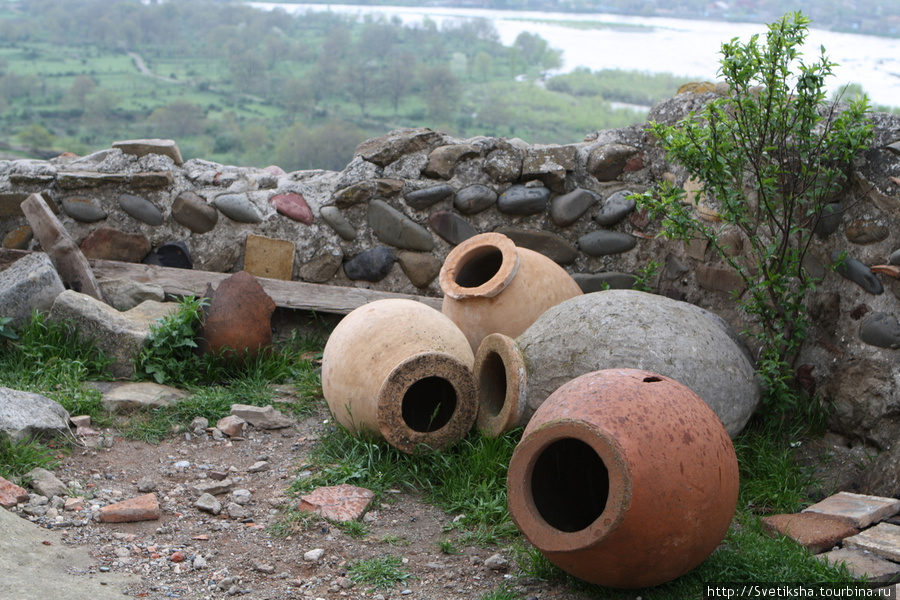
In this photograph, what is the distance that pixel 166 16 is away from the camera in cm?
1625

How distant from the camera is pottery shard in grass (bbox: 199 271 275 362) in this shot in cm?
405

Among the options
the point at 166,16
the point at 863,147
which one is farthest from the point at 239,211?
the point at 166,16

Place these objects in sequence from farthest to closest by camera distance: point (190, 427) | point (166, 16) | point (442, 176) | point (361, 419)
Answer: point (166, 16)
point (442, 176)
point (190, 427)
point (361, 419)

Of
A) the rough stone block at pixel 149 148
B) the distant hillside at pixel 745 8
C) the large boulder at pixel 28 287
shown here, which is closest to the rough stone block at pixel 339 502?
the large boulder at pixel 28 287

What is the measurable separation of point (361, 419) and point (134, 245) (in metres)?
2.43

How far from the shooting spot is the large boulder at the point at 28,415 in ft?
10.0

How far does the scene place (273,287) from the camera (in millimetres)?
4605

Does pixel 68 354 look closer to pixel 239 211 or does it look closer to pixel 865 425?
pixel 239 211

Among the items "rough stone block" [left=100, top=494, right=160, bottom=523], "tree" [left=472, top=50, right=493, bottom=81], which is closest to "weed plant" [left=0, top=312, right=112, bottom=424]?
"rough stone block" [left=100, top=494, right=160, bottom=523]

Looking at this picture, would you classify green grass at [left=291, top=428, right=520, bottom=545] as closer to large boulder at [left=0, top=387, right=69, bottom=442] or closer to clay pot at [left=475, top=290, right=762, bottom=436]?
clay pot at [left=475, top=290, right=762, bottom=436]

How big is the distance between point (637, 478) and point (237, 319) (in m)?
2.66

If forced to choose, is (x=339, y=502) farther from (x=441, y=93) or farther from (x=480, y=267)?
(x=441, y=93)

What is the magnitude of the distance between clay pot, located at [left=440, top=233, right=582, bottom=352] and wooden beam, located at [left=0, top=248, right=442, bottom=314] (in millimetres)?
713

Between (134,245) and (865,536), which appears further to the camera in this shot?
(134,245)
